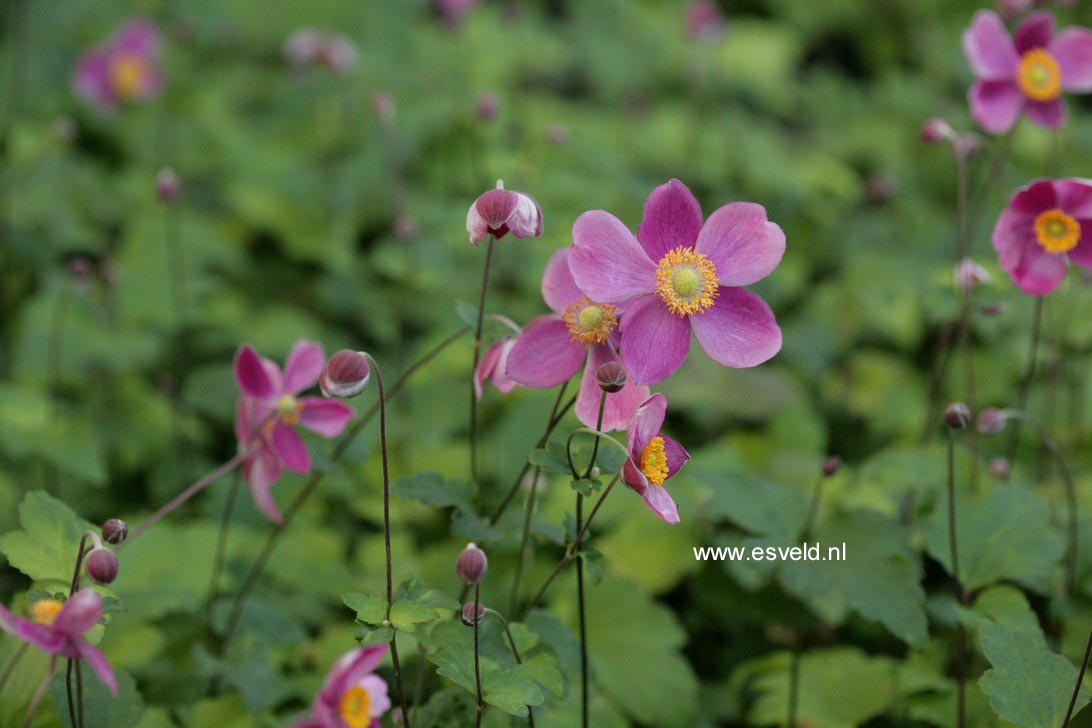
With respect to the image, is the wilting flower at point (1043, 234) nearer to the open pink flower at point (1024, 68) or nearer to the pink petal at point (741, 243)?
the open pink flower at point (1024, 68)

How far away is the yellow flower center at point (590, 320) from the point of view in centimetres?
128

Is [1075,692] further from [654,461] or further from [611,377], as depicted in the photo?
[611,377]

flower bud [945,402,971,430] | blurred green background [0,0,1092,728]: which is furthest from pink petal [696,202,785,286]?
blurred green background [0,0,1092,728]

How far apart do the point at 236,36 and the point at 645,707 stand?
361cm

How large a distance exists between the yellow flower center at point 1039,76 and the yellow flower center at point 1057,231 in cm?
42

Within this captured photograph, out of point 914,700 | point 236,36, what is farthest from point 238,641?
point 236,36

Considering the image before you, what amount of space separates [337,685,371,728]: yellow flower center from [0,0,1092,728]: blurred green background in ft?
1.83

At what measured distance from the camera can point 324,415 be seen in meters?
1.59

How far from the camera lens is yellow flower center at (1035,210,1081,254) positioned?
60.9 inches

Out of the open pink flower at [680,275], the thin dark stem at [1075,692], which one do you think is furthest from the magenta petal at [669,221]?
the thin dark stem at [1075,692]

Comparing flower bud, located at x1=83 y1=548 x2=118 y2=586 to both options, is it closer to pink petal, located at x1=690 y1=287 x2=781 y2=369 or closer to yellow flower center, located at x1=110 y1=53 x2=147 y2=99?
pink petal, located at x1=690 y1=287 x2=781 y2=369

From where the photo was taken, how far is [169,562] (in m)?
1.94

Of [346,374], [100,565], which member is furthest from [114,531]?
[346,374]

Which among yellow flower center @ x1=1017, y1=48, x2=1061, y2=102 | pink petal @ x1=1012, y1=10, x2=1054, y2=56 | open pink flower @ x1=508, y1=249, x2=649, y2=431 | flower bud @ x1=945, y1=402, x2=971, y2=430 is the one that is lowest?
flower bud @ x1=945, y1=402, x2=971, y2=430
